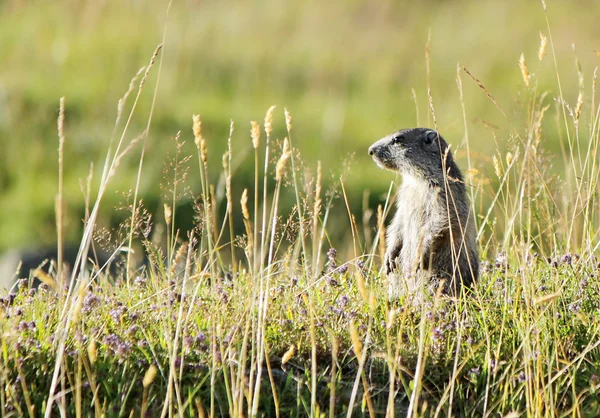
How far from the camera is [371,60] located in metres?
18.2

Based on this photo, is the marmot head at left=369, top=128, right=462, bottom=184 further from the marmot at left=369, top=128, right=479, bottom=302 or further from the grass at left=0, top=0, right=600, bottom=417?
the grass at left=0, top=0, right=600, bottom=417

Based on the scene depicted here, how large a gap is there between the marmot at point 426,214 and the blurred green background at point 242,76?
6.14 meters

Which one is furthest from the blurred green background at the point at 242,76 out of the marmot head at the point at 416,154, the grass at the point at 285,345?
the grass at the point at 285,345

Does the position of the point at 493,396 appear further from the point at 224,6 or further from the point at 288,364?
the point at 224,6

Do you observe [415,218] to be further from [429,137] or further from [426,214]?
[429,137]

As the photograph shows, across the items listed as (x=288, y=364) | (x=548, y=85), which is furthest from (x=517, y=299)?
(x=548, y=85)

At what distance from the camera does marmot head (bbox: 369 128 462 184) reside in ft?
18.4

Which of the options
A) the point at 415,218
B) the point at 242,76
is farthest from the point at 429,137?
the point at 242,76

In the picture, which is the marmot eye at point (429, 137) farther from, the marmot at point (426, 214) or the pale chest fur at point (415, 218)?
the pale chest fur at point (415, 218)

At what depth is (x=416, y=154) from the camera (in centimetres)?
562

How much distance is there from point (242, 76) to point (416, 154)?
11316 mm

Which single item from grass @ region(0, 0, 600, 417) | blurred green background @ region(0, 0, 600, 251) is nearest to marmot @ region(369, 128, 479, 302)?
grass @ region(0, 0, 600, 417)

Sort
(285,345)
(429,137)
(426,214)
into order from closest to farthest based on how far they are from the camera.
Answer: (285,345) → (426,214) → (429,137)

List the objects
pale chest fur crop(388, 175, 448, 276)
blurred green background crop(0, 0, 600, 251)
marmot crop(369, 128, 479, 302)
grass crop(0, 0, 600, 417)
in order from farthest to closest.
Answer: blurred green background crop(0, 0, 600, 251)
pale chest fur crop(388, 175, 448, 276)
marmot crop(369, 128, 479, 302)
grass crop(0, 0, 600, 417)
